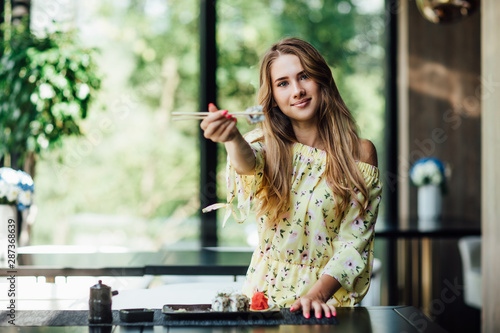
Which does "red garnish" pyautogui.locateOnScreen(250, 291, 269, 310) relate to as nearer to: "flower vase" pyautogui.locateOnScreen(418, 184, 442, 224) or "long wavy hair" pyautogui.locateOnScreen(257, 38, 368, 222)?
"long wavy hair" pyautogui.locateOnScreen(257, 38, 368, 222)

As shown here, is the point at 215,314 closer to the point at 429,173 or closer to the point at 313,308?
the point at 313,308

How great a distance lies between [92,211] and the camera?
4.75m

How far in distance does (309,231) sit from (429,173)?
316 centimetres

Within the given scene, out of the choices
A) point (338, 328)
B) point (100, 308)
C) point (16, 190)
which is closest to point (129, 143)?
point (16, 190)

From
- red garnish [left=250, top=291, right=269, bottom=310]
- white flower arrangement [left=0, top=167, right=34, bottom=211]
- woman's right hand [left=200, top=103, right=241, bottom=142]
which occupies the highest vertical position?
woman's right hand [left=200, top=103, right=241, bottom=142]

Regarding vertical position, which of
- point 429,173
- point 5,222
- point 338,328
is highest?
point 429,173

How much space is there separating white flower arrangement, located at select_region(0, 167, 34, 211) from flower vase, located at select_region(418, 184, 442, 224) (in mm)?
2865

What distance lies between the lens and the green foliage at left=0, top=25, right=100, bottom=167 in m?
3.79

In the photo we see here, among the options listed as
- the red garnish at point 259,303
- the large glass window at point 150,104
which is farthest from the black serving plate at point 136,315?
the large glass window at point 150,104

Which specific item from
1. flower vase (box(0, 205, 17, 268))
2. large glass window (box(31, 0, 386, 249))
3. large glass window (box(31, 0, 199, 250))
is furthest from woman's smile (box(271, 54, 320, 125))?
large glass window (box(31, 0, 199, 250))

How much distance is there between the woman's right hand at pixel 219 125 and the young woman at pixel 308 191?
0.71 ft

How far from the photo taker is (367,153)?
1.88 m

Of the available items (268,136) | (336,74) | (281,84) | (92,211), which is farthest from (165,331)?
(336,74)

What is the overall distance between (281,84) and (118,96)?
3.14 m
